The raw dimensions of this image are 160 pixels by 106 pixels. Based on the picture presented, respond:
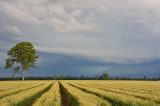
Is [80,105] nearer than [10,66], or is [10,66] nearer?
[80,105]

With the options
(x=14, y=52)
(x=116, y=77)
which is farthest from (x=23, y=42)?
(x=116, y=77)

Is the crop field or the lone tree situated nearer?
the crop field

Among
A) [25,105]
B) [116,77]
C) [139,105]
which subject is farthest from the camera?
[116,77]

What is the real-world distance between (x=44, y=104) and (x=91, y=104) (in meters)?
2.78

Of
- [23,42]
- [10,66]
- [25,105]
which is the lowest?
[25,105]

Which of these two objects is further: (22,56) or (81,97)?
(22,56)

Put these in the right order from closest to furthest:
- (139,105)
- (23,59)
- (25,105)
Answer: (139,105)
(25,105)
(23,59)

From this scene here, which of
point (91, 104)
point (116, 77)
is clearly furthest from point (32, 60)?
point (91, 104)

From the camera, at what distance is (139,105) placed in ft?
67.1

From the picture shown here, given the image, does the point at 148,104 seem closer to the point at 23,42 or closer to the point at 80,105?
the point at 80,105

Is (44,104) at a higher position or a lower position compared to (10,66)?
lower

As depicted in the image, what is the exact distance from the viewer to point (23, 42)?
117 meters

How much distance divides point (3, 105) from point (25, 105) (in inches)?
60.7

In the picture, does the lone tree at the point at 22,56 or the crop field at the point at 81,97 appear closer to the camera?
the crop field at the point at 81,97
